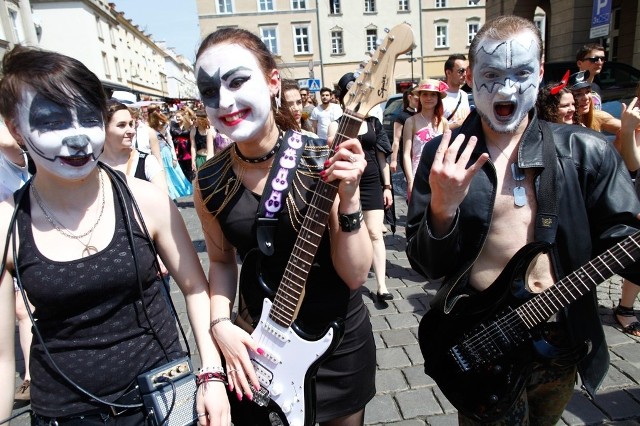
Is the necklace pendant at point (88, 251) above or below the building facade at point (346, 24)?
below

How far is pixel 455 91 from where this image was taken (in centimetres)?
507

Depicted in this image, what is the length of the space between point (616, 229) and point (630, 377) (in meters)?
1.85

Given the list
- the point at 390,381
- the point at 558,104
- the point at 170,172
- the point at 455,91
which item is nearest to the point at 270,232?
the point at 390,381

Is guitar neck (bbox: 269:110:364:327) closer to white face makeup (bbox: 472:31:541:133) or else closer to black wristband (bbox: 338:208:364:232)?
black wristband (bbox: 338:208:364:232)

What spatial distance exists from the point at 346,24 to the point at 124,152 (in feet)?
121

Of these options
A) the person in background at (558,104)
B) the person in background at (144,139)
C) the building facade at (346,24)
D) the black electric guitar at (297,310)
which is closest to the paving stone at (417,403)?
the black electric guitar at (297,310)

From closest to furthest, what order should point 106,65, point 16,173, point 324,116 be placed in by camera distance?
point 16,173, point 324,116, point 106,65

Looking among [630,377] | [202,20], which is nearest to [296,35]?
[202,20]

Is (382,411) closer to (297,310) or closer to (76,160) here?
(297,310)

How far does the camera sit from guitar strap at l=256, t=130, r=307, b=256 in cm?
156

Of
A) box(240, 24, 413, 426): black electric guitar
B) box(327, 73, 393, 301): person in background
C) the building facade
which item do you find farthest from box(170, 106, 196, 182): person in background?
the building facade

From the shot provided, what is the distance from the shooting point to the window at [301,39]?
123 ft

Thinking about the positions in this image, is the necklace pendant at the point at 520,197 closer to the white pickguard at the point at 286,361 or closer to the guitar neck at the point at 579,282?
the guitar neck at the point at 579,282

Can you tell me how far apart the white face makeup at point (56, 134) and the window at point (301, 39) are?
38.8 meters
